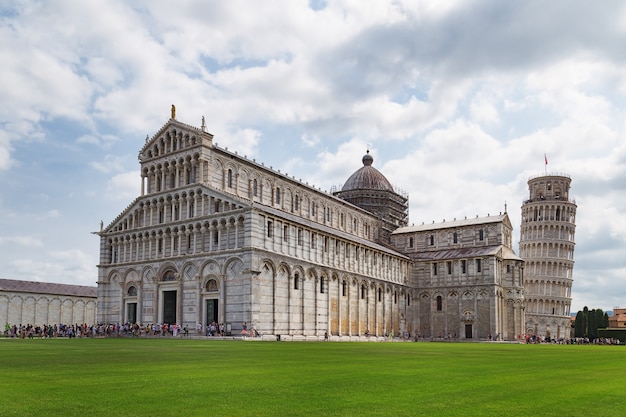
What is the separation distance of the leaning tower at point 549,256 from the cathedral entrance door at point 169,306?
72.7m

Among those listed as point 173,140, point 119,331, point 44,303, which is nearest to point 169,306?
point 119,331

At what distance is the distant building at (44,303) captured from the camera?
78625 mm

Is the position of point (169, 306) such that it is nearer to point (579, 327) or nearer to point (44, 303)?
point (44, 303)

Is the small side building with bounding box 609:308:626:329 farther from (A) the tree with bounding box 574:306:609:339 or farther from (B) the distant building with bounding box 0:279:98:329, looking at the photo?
(B) the distant building with bounding box 0:279:98:329

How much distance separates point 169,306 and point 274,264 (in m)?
12.1

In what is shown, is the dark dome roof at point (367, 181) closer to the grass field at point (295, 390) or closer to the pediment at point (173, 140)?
the pediment at point (173, 140)

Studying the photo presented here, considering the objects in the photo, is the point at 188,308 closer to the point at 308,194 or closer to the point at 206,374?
Answer: the point at 308,194

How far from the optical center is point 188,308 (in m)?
56.6

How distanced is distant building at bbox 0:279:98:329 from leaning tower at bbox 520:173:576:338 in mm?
73937

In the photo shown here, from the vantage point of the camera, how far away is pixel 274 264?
5456 centimetres

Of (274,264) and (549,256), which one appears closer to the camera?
(274,264)

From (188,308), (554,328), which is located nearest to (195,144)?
(188,308)

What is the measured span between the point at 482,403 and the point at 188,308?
4803cm

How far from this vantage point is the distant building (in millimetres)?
78625
